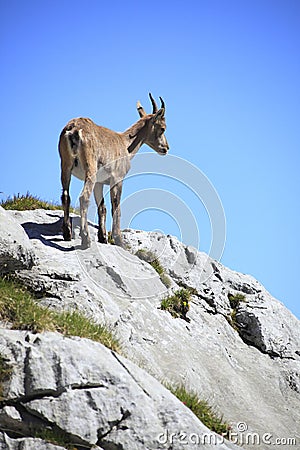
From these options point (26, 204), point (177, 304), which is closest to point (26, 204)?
point (26, 204)

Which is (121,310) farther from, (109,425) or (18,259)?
(109,425)

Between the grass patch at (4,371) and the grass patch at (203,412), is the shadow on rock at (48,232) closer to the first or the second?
the grass patch at (203,412)

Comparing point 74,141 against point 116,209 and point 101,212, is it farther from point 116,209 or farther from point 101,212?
point 116,209

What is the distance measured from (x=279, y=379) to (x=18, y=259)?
7.05 meters

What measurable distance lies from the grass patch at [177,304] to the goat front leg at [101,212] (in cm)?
263

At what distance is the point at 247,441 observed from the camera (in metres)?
10.6

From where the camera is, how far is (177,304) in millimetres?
14250

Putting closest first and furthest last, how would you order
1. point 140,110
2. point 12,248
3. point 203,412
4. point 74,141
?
point 203,412, point 12,248, point 74,141, point 140,110

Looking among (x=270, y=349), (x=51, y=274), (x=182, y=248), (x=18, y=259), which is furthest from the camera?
(x=182, y=248)

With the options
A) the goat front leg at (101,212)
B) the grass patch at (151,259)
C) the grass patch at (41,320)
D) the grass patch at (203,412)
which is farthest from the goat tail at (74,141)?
the grass patch at (203,412)

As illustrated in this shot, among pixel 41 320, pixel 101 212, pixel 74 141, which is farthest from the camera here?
pixel 101 212

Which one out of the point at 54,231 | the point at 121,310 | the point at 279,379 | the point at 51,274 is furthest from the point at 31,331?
the point at 279,379

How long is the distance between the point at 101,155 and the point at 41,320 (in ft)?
23.7

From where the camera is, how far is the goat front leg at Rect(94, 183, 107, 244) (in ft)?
52.2
